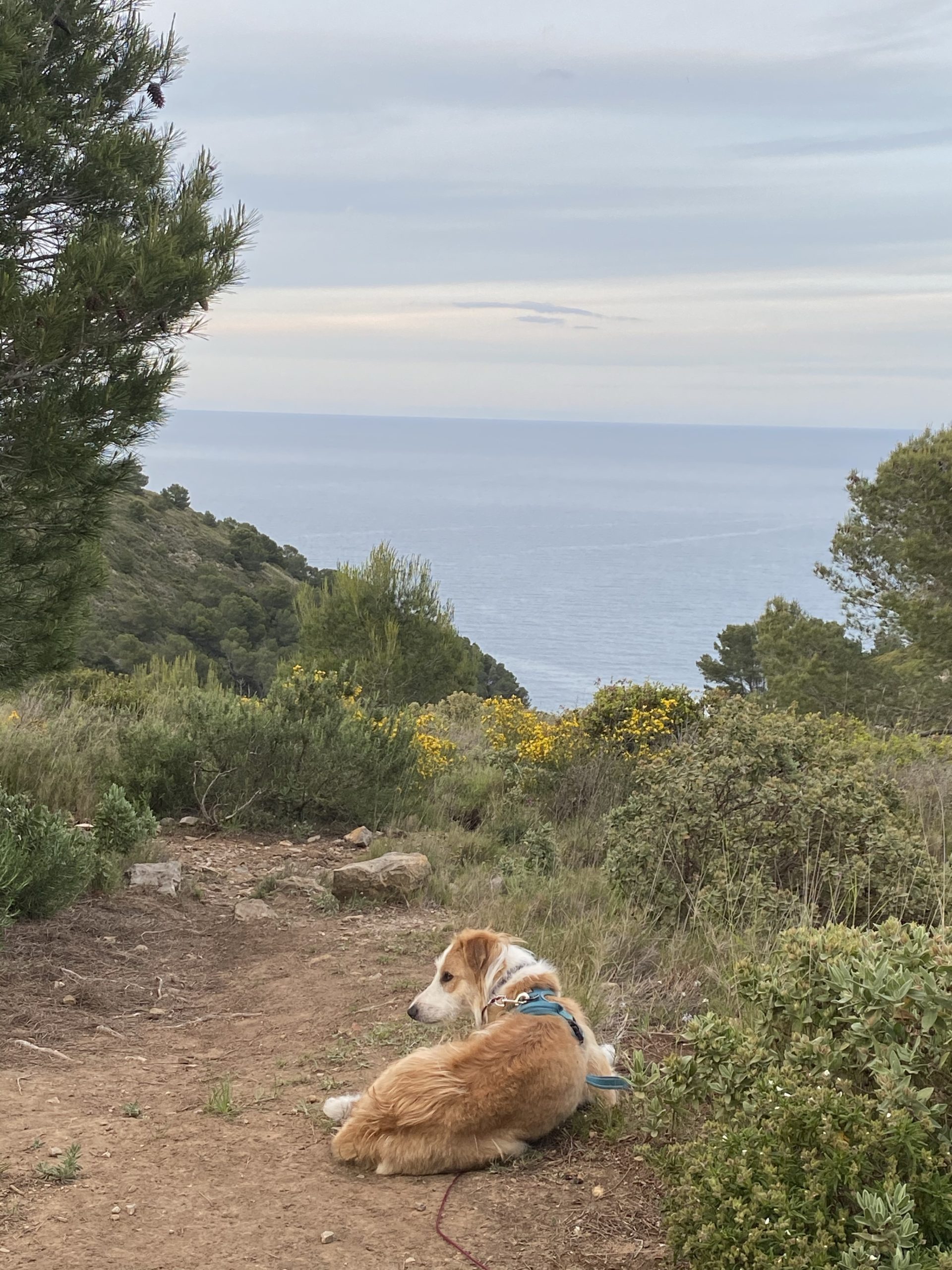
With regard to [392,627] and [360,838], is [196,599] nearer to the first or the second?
[392,627]

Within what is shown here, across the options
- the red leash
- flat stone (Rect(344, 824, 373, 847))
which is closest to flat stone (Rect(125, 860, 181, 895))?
flat stone (Rect(344, 824, 373, 847))

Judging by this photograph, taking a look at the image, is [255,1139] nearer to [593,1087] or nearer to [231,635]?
[593,1087]

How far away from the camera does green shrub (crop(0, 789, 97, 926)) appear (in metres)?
5.70

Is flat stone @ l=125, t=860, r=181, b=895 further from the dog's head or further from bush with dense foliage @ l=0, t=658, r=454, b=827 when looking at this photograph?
the dog's head

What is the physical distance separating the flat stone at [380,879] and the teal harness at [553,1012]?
3093 mm

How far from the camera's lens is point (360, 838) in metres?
8.63

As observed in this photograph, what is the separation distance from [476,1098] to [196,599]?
37.2 metres

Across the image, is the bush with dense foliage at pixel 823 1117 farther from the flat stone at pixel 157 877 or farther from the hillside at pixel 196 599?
the hillside at pixel 196 599

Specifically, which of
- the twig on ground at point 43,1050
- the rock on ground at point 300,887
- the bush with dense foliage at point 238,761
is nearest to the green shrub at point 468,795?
the bush with dense foliage at point 238,761

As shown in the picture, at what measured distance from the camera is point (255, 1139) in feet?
12.2

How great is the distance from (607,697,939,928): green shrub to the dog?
206 centimetres

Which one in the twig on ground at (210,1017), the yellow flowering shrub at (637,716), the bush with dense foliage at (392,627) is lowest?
the twig on ground at (210,1017)

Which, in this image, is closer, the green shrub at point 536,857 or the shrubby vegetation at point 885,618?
the green shrub at point 536,857

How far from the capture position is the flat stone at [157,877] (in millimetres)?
6977
